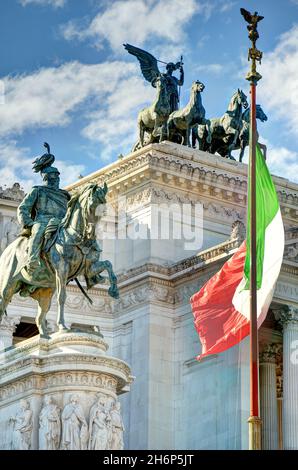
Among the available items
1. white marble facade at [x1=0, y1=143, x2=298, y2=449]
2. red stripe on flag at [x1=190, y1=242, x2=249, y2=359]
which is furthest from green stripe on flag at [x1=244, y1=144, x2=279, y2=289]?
white marble facade at [x1=0, y1=143, x2=298, y2=449]

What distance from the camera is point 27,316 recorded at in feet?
211

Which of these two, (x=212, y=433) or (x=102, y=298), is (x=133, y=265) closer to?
(x=102, y=298)

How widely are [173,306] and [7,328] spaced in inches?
226

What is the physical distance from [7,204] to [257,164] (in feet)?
86.7

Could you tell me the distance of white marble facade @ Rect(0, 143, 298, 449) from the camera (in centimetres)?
6156

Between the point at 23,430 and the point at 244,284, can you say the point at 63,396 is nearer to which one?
the point at 23,430

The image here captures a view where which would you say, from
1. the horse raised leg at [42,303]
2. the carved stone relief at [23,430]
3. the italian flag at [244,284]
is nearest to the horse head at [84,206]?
the horse raised leg at [42,303]

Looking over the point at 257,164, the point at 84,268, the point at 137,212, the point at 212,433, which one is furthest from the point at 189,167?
the point at 257,164

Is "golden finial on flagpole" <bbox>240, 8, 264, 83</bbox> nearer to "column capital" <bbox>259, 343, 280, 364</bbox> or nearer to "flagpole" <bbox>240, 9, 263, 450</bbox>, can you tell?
"flagpole" <bbox>240, 9, 263, 450</bbox>

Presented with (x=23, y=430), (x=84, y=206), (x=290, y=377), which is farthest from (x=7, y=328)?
(x=23, y=430)

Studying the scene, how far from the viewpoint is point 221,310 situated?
171ft

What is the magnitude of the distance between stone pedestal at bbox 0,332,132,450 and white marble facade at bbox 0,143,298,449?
14.5m
